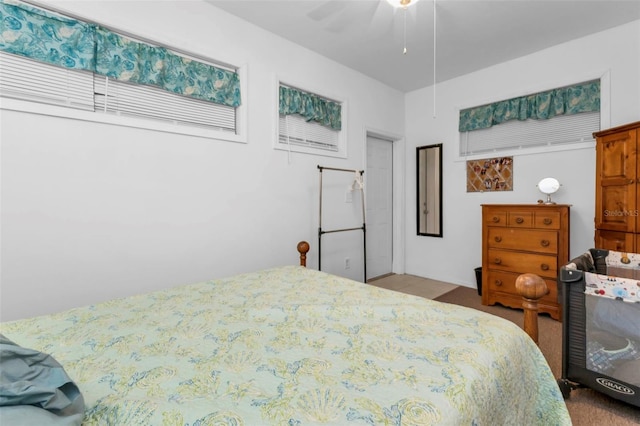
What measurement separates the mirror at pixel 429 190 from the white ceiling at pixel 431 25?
1186 mm

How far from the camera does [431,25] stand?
282 centimetres

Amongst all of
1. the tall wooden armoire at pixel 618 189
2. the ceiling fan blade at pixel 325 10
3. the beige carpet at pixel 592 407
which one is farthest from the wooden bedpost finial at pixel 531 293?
the ceiling fan blade at pixel 325 10

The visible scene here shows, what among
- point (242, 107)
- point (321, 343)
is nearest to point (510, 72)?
point (242, 107)

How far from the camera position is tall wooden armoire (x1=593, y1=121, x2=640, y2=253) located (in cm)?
233

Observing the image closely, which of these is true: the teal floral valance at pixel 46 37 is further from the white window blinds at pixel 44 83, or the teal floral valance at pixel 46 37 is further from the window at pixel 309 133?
the window at pixel 309 133

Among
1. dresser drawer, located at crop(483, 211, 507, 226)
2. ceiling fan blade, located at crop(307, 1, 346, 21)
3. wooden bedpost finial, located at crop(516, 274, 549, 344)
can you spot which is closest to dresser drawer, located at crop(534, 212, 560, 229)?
dresser drawer, located at crop(483, 211, 507, 226)

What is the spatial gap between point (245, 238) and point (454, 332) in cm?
203

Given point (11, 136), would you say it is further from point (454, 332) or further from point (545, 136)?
point (545, 136)

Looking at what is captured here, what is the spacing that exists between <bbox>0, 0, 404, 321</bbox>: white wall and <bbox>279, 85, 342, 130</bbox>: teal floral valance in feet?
0.46

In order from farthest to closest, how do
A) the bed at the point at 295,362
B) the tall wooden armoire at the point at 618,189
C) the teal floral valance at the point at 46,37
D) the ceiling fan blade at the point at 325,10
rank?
the ceiling fan blade at the point at 325,10 → the tall wooden armoire at the point at 618,189 → the teal floral valance at the point at 46,37 → the bed at the point at 295,362

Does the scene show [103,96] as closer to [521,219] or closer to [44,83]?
[44,83]

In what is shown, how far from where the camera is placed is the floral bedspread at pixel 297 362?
0.75 m

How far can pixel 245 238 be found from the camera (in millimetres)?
2775

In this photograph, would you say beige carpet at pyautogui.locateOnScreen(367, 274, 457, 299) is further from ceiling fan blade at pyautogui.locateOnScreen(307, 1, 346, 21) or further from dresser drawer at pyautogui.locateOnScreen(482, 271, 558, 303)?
ceiling fan blade at pyautogui.locateOnScreen(307, 1, 346, 21)
